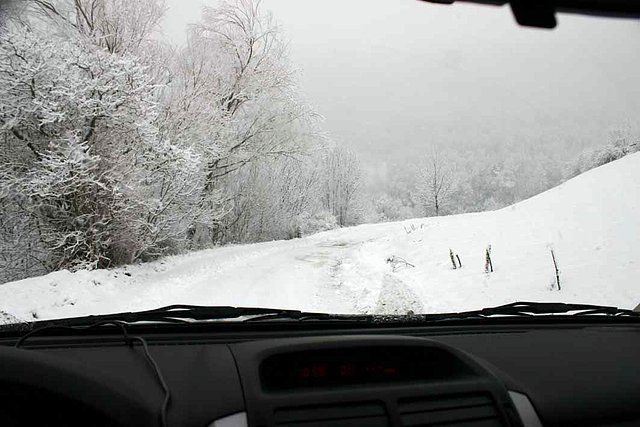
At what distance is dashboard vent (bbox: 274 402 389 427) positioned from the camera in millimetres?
1333

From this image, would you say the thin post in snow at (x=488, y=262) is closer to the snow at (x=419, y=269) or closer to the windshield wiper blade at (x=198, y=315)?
the snow at (x=419, y=269)

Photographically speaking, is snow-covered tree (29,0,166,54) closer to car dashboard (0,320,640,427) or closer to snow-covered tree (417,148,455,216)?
snow-covered tree (417,148,455,216)

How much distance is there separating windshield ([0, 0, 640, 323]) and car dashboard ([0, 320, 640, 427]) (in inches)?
41.0

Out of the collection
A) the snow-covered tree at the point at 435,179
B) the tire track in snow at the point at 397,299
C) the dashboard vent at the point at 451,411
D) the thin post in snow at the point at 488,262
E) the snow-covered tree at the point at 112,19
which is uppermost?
the snow-covered tree at the point at 112,19

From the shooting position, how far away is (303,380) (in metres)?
1.48

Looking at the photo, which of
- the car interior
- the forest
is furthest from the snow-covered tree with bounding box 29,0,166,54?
the car interior

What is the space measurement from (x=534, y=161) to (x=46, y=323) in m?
3.50

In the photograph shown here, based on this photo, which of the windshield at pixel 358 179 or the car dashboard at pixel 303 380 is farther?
the windshield at pixel 358 179

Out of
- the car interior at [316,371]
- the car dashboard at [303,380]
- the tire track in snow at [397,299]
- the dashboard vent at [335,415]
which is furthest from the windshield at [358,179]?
the dashboard vent at [335,415]

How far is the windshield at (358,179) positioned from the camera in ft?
10.9

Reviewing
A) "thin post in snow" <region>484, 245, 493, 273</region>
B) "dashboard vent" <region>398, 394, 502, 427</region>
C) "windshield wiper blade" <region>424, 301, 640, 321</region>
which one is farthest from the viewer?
"thin post in snow" <region>484, 245, 493, 273</region>

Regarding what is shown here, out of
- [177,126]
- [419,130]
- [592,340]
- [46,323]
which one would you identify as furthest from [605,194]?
[177,126]

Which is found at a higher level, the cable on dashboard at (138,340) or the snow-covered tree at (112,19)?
the snow-covered tree at (112,19)

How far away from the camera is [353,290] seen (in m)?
3.48
